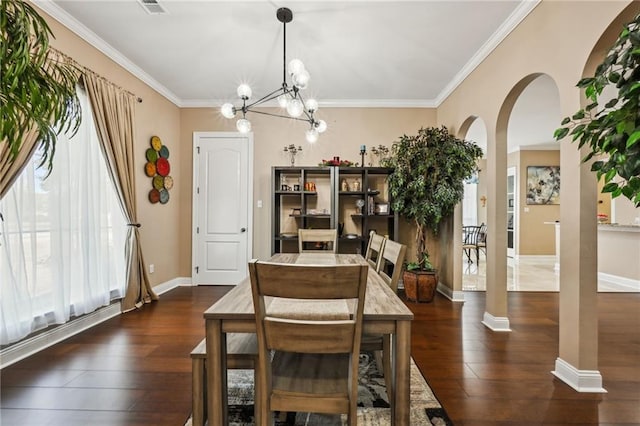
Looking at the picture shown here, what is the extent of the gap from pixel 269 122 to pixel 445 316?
372 cm

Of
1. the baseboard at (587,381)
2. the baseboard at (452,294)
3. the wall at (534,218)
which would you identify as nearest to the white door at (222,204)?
the baseboard at (452,294)

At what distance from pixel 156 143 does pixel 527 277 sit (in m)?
6.53

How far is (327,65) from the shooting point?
3574 mm

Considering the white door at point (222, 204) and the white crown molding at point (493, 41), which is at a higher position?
the white crown molding at point (493, 41)

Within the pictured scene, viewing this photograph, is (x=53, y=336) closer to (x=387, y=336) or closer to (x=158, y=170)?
(x=158, y=170)

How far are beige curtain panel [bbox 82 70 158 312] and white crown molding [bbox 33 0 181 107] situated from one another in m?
0.32

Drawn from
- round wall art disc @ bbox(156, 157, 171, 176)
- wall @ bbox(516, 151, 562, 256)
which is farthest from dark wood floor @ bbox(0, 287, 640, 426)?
wall @ bbox(516, 151, 562, 256)

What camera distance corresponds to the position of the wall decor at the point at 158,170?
4.14m

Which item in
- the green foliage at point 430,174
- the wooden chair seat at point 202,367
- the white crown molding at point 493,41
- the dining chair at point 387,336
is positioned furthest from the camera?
the green foliage at point 430,174

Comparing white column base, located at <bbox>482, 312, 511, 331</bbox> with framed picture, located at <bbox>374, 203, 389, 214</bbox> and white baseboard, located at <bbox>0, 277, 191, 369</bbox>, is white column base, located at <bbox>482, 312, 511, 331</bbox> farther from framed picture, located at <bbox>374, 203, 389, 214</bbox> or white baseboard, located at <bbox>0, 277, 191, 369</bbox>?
white baseboard, located at <bbox>0, 277, 191, 369</bbox>

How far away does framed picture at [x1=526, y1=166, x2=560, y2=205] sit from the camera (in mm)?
7488

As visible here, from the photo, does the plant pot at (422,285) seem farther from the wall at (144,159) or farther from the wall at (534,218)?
the wall at (534,218)

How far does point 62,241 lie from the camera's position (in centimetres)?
269

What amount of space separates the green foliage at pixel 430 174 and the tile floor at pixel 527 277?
163 cm
